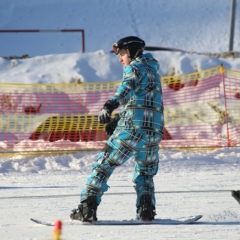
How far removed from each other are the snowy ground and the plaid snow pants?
0.33 m

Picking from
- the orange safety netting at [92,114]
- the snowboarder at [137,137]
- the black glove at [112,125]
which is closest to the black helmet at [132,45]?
the snowboarder at [137,137]

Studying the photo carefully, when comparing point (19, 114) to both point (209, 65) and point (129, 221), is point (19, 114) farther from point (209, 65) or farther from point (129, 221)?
point (129, 221)

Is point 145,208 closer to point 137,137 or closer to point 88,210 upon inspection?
point 88,210

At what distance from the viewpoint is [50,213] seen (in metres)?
8.88

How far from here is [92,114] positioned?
15680 mm

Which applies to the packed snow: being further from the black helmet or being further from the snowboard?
the black helmet

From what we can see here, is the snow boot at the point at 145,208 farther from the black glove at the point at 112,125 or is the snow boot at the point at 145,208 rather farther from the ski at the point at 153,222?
the black glove at the point at 112,125

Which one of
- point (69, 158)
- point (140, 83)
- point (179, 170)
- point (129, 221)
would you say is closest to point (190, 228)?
point (129, 221)

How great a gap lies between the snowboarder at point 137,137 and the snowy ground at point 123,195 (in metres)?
0.23

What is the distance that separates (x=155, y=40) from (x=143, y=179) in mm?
36389

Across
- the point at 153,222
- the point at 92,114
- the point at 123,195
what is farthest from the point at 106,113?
the point at 92,114

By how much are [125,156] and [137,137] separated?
0.56 feet

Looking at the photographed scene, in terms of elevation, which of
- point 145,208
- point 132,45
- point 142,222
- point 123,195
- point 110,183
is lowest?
point 142,222

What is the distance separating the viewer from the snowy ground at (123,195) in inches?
302
